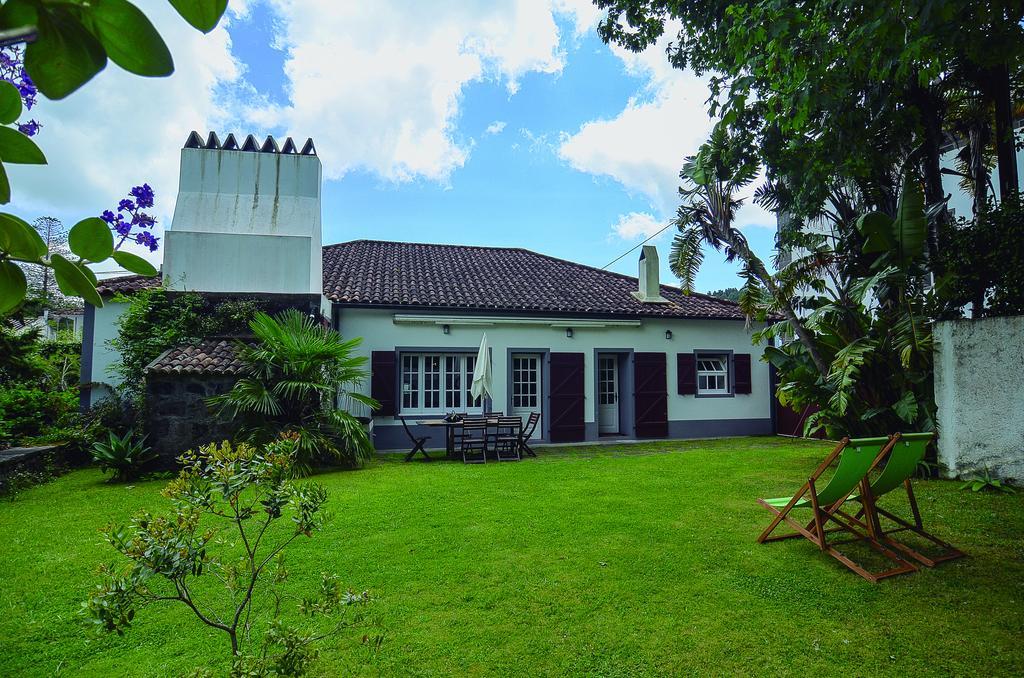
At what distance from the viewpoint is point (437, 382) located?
40.1 feet

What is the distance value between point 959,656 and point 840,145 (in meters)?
5.34

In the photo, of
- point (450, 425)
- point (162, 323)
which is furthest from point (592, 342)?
point (162, 323)

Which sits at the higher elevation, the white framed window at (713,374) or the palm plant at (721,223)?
the palm plant at (721,223)

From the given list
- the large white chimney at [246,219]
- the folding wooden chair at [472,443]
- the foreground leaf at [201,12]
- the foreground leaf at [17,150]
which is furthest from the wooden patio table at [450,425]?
the foreground leaf at [201,12]

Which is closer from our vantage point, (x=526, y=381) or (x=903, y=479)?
(x=903, y=479)

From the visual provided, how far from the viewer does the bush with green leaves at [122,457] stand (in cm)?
783

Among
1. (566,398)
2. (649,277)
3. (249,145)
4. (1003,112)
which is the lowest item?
(566,398)

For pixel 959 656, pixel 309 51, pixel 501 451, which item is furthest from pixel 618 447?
pixel 309 51

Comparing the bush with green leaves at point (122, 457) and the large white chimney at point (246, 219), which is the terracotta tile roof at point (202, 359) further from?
the large white chimney at point (246, 219)

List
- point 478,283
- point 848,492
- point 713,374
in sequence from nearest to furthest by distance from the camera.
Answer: point 848,492, point 478,283, point 713,374

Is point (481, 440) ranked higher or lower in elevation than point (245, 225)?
lower

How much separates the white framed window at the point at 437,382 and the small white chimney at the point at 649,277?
5.30 m

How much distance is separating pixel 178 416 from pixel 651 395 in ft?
33.1

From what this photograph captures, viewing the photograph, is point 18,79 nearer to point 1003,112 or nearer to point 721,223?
point 721,223
